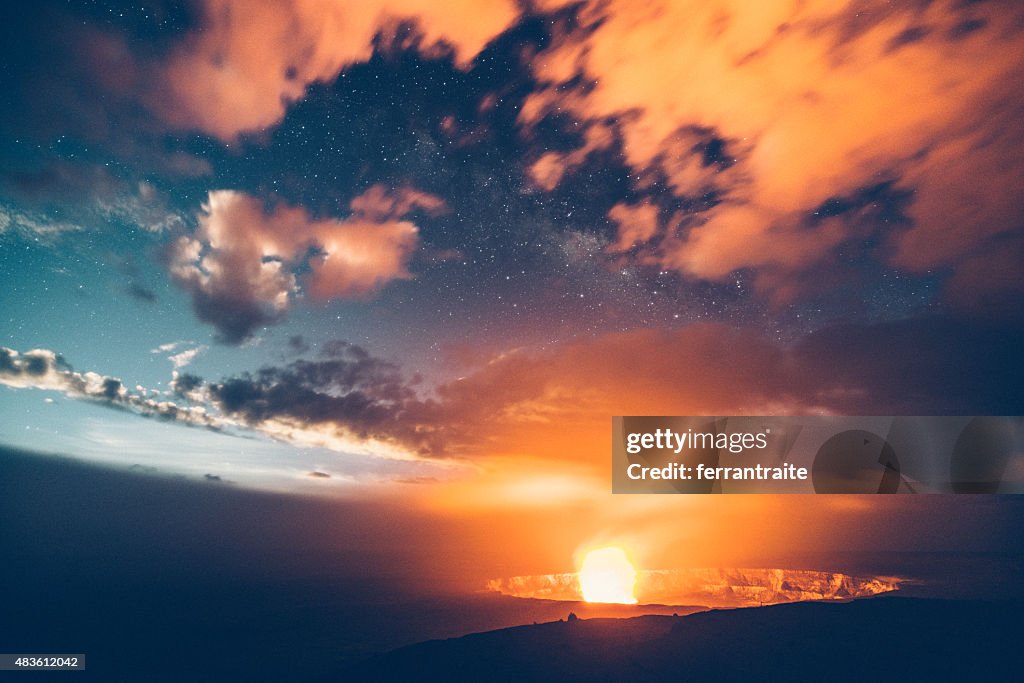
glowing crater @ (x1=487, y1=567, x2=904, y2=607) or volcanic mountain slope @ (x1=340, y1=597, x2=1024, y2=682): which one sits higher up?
volcanic mountain slope @ (x1=340, y1=597, x2=1024, y2=682)

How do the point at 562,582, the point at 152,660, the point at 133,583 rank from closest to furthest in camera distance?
the point at 152,660, the point at 133,583, the point at 562,582

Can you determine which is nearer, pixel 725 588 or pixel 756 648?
pixel 756 648

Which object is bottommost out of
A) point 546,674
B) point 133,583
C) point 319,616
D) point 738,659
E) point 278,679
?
point 133,583

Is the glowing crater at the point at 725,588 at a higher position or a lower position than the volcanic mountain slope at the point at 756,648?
lower

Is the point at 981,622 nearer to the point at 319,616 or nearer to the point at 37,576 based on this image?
the point at 319,616

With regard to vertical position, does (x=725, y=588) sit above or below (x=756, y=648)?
below

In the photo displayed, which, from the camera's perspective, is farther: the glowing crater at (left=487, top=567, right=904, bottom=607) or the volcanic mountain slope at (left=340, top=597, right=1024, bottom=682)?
the glowing crater at (left=487, top=567, right=904, bottom=607)

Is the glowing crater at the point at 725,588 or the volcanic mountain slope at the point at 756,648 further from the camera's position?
the glowing crater at the point at 725,588

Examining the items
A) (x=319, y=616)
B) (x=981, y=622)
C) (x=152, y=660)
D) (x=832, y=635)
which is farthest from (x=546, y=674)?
(x=319, y=616)
